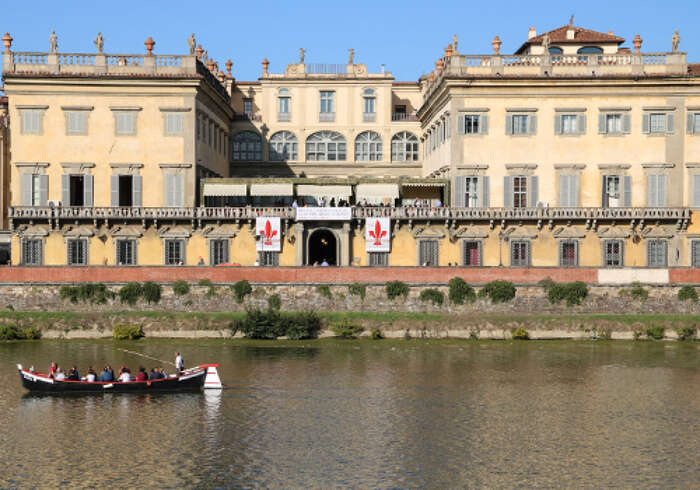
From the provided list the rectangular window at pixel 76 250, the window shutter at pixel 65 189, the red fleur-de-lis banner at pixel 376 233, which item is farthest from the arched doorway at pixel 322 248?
the window shutter at pixel 65 189

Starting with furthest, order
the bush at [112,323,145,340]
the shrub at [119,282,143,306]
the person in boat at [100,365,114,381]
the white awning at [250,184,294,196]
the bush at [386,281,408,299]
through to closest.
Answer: the white awning at [250,184,294,196] → the bush at [386,281,408,299] → the shrub at [119,282,143,306] → the bush at [112,323,145,340] → the person in boat at [100,365,114,381]

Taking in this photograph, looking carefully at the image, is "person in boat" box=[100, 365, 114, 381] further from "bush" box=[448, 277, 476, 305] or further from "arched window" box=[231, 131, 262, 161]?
"arched window" box=[231, 131, 262, 161]

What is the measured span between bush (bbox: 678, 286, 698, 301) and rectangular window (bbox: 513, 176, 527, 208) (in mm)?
12889

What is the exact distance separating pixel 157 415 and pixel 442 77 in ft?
122

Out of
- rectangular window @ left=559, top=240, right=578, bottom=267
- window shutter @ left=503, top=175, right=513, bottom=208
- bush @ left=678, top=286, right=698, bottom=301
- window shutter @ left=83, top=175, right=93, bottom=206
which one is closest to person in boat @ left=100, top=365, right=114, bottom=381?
window shutter @ left=83, top=175, right=93, bottom=206

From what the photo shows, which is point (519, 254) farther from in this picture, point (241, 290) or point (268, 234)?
point (241, 290)

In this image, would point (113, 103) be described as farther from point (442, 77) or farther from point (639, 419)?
point (639, 419)

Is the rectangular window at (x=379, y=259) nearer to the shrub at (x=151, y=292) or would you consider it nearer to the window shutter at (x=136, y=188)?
the shrub at (x=151, y=292)

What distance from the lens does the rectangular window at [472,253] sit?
204 ft

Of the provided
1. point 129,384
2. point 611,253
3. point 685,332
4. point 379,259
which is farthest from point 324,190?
point 129,384

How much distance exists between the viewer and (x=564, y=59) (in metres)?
65.1

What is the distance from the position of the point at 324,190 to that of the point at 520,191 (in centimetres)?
1363

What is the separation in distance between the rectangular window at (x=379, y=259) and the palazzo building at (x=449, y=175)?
68 millimetres

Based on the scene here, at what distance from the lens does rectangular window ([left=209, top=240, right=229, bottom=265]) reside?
62.4 m
